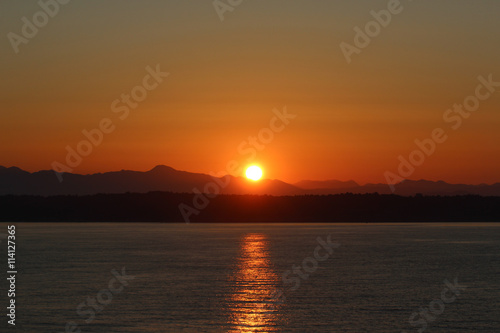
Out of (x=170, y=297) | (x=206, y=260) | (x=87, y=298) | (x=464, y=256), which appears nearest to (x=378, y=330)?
(x=170, y=297)

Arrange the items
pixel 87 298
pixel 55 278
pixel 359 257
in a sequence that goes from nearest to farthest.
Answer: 1. pixel 87 298
2. pixel 55 278
3. pixel 359 257

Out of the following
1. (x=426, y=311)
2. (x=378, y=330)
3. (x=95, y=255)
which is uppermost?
(x=95, y=255)

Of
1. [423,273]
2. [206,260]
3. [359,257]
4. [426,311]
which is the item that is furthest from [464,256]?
[426,311]

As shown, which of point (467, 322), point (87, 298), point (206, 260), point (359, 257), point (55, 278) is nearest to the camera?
point (467, 322)

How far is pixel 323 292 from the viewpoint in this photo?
52906 mm

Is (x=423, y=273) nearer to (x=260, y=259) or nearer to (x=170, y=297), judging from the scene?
(x=260, y=259)

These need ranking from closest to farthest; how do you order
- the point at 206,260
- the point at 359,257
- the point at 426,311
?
the point at 426,311, the point at 206,260, the point at 359,257

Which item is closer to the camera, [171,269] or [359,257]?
[171,269]

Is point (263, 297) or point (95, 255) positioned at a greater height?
point (95, 255)

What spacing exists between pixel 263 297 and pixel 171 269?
76.8 feet

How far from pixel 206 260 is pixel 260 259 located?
22.5 ft

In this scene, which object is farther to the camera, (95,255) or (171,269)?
(95,255)

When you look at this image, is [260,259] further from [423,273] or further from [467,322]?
[467,322]

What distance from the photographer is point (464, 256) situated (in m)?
94.4
